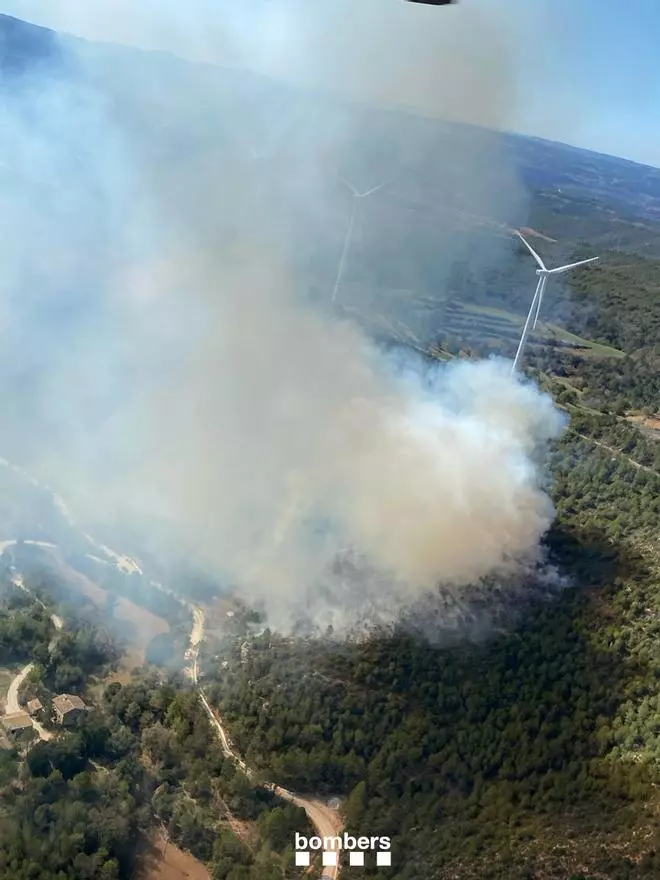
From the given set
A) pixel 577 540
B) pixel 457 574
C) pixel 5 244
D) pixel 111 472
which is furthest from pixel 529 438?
pixel 5 244

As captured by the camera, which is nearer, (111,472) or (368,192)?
(111,472)

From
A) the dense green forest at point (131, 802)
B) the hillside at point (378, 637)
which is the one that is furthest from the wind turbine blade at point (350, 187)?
the dense green forest at point (131, 802)

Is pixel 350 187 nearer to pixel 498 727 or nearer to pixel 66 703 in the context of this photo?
pixel 498 727

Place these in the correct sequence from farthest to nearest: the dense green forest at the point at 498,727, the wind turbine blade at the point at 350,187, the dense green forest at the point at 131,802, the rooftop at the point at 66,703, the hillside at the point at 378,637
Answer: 1. the wind turbine blade at the point at 350,187
2. the rooftop at the point at 66,703
3. the hillside at the point at 378,637
4. the dense green forest at the point at 498,727
5. the dense green forest at the point at 131,802

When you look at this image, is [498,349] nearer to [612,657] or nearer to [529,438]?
[529,438]

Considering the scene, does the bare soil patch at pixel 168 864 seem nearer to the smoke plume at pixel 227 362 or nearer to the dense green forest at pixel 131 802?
the dense green forest at pixel 131 802

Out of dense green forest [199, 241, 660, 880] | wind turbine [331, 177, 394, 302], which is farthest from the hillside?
wind turbine [331, 177, 394, 302]

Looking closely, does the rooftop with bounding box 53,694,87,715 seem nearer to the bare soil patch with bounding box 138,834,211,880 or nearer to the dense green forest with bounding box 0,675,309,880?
the dense green forest with bounding box 0,675,309,880

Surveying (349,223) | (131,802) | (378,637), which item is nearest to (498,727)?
(378,637)

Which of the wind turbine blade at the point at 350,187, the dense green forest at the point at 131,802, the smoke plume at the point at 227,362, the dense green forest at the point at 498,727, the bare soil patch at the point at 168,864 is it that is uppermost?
the wind turbine blade at the point at 350,187
